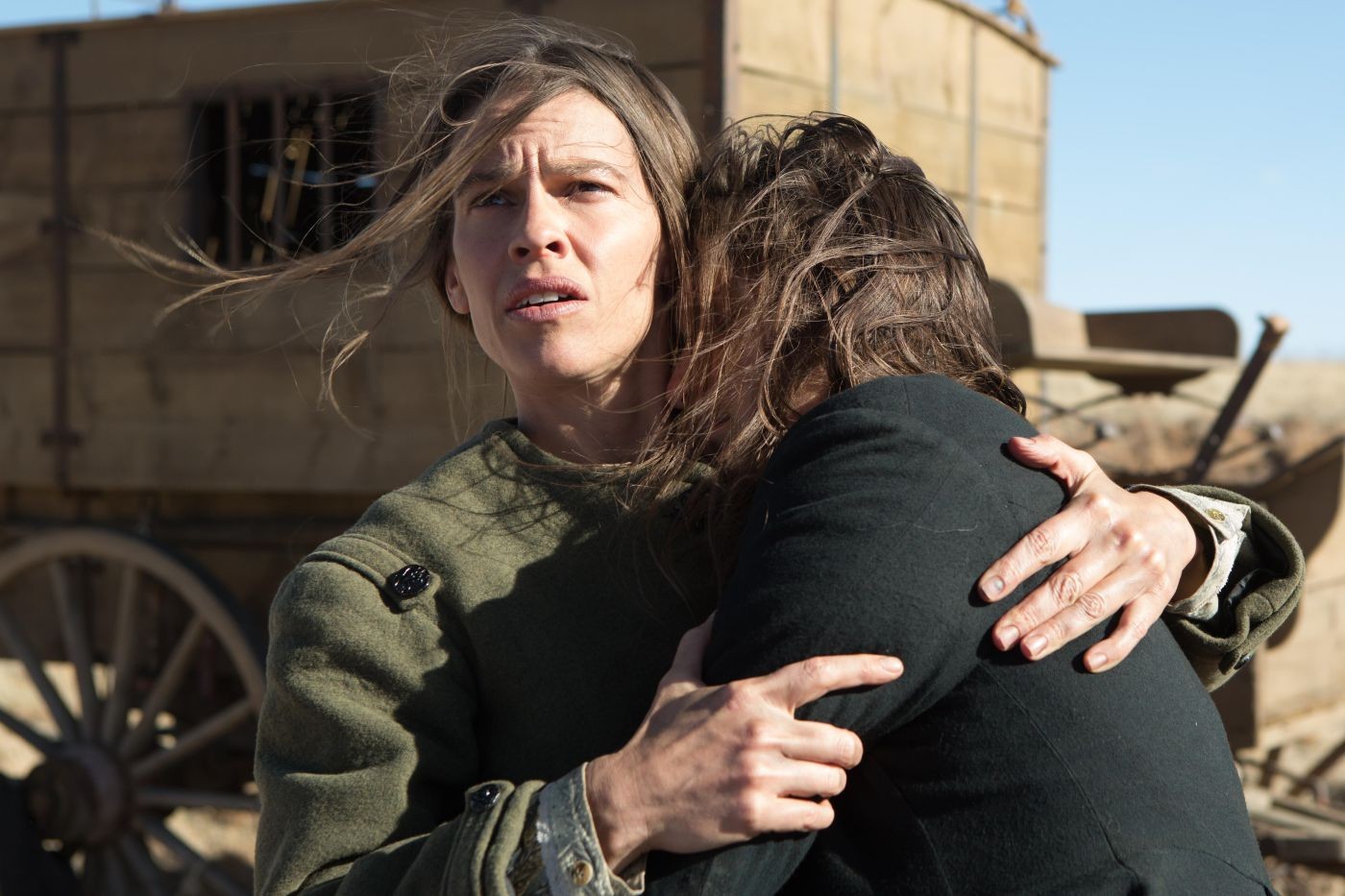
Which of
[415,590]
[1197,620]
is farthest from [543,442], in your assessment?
[1197,620]

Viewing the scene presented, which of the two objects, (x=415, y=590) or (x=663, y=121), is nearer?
(x=415, y=590)

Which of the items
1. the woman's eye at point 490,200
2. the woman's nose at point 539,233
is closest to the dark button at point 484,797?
the woman's nose at point 539,233

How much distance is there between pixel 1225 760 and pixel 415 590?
0.86 metres

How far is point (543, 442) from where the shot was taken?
1.84 m

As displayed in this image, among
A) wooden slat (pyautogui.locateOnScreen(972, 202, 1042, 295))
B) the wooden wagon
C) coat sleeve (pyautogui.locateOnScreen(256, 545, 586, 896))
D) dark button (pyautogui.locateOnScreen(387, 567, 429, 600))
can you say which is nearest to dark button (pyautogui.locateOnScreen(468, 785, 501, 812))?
coat sleeve (pyautogui.locateOnScreen(256, 545, 586, 896))

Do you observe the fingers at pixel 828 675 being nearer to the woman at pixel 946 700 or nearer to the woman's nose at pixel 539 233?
the woman at pixel 946 700

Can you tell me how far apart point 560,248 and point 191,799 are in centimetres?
301

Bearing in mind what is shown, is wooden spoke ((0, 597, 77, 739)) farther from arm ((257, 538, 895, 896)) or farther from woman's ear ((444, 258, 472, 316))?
arm ((257, 538, 895, 896))

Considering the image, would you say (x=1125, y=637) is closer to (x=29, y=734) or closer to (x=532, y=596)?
(x=532, y=596)

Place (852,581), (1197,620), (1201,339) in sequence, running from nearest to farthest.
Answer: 1. (852,581)
2. (1197,620)
3. (1201,339)

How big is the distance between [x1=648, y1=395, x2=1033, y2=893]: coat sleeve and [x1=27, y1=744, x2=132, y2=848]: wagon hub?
11.1 ft

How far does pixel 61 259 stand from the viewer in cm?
421

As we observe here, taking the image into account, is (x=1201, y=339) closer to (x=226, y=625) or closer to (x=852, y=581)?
(x=226, y=625)

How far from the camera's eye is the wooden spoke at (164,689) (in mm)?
4039
